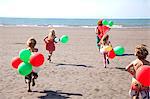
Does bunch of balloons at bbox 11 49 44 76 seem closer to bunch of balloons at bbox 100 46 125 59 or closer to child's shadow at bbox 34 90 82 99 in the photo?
child's shadow at bbox 34 90 82 99

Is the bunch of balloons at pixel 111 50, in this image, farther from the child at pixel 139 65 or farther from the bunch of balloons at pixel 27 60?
the child at pixel 139 65

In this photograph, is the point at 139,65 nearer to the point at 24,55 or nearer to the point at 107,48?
the point at 24,55

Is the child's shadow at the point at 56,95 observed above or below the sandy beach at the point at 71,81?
below

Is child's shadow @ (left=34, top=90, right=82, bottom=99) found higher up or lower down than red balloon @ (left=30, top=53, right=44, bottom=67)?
lower down

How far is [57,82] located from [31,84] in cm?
85

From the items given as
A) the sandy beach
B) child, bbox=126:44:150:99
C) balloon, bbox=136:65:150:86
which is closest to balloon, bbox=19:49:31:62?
the sandy beach

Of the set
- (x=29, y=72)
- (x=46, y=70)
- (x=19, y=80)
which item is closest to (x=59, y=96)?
(x=29, y=72)

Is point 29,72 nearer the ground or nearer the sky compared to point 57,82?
nearer the sky

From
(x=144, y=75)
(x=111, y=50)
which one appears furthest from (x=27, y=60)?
(x=111, y=50)

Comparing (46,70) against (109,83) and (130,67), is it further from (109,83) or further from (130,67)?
(130,67)

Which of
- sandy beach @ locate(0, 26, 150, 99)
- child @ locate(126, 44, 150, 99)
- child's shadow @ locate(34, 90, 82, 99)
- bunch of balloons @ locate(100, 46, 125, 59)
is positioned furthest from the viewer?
bunch of balloons @ locate(100, 46, 125, 59)

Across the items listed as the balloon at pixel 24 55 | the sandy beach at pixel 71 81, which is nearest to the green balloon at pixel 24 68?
the balloon at pixel 24 55

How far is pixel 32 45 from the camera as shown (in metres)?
7.92

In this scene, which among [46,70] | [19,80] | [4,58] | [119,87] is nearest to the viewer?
[119,87]
